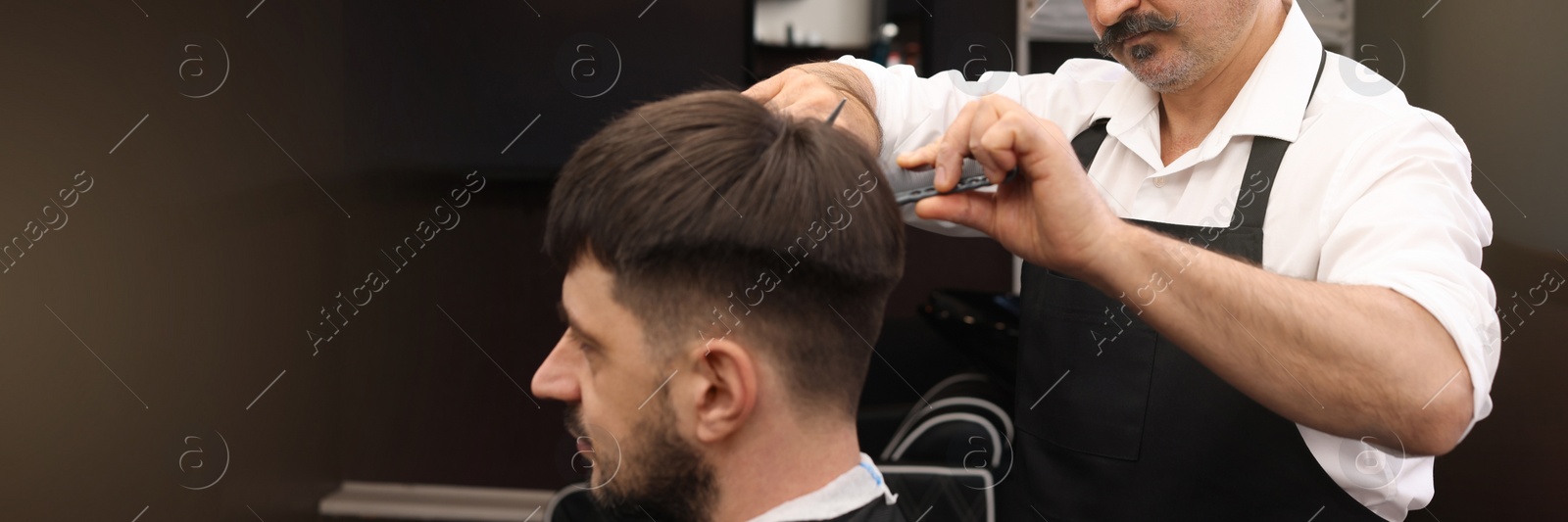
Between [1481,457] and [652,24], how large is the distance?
2466 mm

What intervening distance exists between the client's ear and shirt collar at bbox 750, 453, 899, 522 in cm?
12

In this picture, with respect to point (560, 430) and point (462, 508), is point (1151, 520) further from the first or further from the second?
point (462, 508)

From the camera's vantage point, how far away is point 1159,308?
3.65 ft

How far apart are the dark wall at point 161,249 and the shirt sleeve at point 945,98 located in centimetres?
175

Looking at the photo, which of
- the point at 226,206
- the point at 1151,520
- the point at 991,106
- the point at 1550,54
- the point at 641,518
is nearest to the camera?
the point at 991,106

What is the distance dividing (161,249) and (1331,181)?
8.54ft

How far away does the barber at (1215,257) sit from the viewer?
1.10 m

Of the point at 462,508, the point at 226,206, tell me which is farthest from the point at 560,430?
the point at 226,206

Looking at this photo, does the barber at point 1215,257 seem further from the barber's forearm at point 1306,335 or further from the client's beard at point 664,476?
the client's beard at point 664,476

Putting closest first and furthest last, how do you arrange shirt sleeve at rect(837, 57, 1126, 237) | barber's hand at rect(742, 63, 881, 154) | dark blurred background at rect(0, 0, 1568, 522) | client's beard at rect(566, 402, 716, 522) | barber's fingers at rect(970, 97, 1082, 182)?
barber's fingers at rect(970, 97, 1082, 182)
client's beard at rect(566, 402, 716, 522)
barber's hand at rect(742, 63, 881, 154)
shirt sleeve at rect(837, 57, 1126, 237)
dark blurred background at rect(0, 0, 1568, 522)

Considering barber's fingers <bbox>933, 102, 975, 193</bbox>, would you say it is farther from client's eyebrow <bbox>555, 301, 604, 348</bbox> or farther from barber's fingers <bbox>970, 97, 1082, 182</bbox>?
client's eyebrow <bbox>555, 301, 604, 348</bbox>

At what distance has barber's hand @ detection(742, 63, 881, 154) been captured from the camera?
4.78 ft

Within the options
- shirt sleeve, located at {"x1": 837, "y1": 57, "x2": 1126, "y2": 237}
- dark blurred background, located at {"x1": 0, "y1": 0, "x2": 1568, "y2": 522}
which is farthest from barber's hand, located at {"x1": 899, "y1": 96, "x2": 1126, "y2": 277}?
dark blurred background, located at {"x1": 0, "y1": 0, "x2": 1568, "y2": 522}

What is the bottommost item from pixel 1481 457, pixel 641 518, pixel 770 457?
pixel 1481 457
